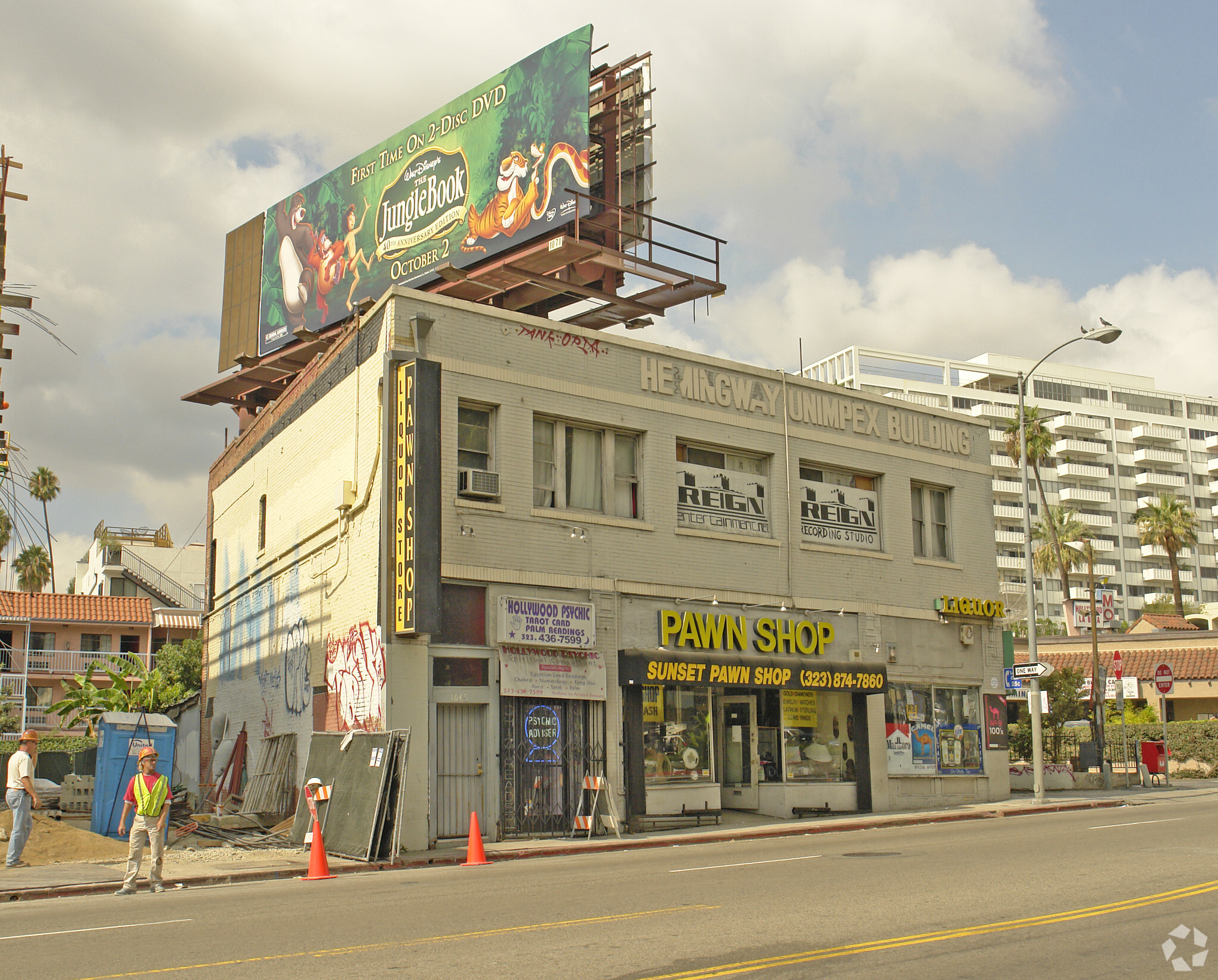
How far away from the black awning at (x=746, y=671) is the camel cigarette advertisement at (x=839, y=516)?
2.68 m

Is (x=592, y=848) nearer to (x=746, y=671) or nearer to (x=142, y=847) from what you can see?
(x=746, y=671)

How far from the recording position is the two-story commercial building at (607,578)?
61.9 feet

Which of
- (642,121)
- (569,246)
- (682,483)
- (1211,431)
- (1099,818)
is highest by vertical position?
(1211,431)

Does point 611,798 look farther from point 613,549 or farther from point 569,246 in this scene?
point 569,246

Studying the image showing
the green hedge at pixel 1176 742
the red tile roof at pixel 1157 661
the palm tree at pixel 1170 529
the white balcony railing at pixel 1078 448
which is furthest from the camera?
the white balcony railing at pixel 1078 448

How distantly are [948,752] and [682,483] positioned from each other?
9.06 m

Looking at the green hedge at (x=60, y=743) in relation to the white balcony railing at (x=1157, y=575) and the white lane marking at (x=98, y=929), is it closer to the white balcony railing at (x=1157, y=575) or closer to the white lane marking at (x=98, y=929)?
the white lane marking at (x=98, y=929)

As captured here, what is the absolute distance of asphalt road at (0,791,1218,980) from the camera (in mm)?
7762

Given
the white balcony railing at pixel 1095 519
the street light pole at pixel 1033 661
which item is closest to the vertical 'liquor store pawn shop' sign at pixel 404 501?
the street light pole at pixel 1033 661

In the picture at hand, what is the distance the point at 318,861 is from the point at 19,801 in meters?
4.38

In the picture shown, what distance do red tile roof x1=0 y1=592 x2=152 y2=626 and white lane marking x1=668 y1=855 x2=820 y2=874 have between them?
5036 centimetres

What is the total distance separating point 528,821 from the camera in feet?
62.6

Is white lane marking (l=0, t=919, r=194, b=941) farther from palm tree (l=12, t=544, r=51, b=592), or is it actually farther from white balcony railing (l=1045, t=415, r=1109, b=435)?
white balcony railing (l=1045, t=415, r=1109, b=435)

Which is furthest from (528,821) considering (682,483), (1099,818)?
(1099,818)
